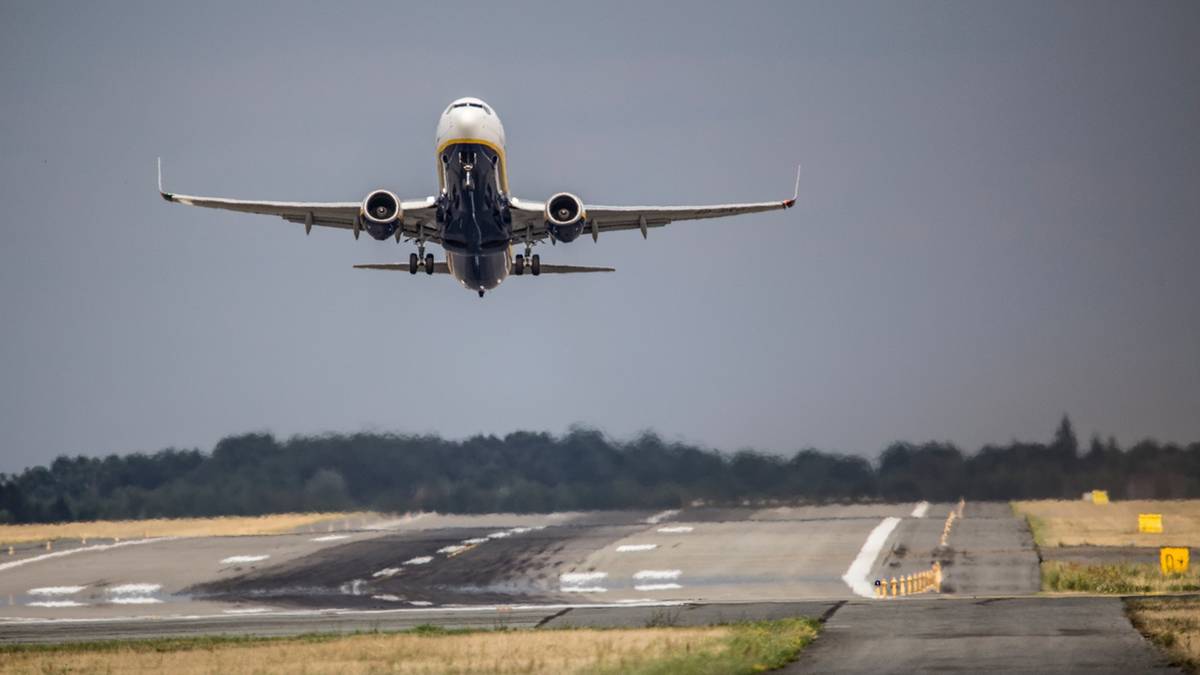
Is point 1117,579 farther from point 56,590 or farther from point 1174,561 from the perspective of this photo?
point 56,590

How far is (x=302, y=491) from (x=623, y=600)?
37.8 metres

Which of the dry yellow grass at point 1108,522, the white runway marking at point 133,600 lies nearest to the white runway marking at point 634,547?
the dry yellow grass at point 1108,522

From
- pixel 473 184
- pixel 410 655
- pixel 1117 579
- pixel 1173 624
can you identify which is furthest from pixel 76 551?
pixel 1173 624

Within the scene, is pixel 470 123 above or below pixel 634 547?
above

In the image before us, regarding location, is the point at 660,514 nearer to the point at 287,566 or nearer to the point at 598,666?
the point at 287,566

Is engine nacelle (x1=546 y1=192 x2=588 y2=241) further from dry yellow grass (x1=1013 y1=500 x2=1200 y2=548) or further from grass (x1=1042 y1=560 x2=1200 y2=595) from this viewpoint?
dry yellow grass (x1=1013 y1=500 x2=1200 y2=548)

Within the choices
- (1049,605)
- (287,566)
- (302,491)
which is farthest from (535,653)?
(302,491)

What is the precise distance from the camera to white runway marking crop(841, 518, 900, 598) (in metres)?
53.2

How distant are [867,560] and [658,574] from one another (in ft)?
27.2

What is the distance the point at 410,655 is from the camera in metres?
37.0

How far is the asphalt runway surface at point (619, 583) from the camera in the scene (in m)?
37.1

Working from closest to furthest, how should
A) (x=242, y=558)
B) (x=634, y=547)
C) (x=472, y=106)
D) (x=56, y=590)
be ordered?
(x=472, y=106) < (x=56, y=590) < (x=634, y=547) < (x=242, y=558)

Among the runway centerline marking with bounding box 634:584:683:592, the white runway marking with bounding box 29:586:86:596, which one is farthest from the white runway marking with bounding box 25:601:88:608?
the runway centerline marking with bounding box 634:584:683:592

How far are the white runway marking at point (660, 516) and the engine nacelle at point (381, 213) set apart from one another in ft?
114
